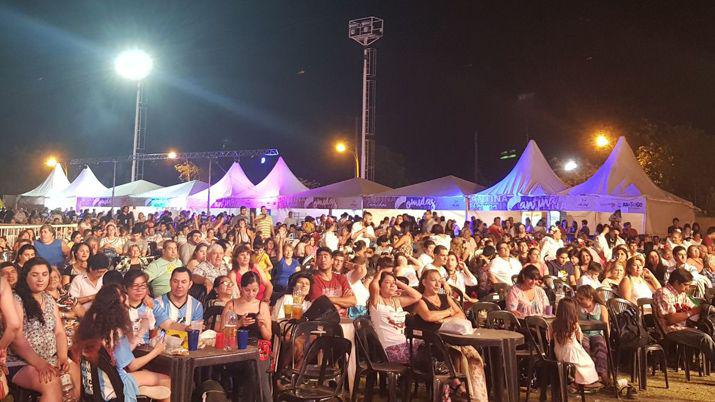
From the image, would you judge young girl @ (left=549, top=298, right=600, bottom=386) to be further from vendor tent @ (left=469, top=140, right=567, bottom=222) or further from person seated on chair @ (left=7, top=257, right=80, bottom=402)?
vendor tent @ (left=469, top=140, right=567, bottom=222)

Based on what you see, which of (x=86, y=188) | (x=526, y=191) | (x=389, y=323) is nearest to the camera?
(x=389, y=323)

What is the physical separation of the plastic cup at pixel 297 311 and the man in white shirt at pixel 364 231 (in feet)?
20.5

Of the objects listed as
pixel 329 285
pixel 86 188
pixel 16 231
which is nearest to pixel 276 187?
pixel 16 231

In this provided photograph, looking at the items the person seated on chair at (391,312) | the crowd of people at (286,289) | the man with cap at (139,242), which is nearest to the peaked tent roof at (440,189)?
the crowd of people at (286,289)

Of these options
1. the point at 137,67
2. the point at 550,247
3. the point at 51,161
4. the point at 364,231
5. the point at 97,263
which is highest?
the point at 137,67

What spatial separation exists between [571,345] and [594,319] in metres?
0.81

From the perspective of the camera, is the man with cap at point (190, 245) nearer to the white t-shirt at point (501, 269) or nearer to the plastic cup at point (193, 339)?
the white t-shirt at point (501, 269)

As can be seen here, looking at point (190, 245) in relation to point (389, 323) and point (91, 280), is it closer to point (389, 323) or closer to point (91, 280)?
point (91, 280)

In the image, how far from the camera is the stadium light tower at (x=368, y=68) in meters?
22.1

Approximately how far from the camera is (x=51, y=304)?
4.50m

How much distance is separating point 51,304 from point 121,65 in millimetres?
21295

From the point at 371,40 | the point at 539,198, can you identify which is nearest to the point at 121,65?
the point at 371,40

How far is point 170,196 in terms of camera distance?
74.5 ft

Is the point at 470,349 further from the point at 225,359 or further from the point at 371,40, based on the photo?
the point at 371,40
